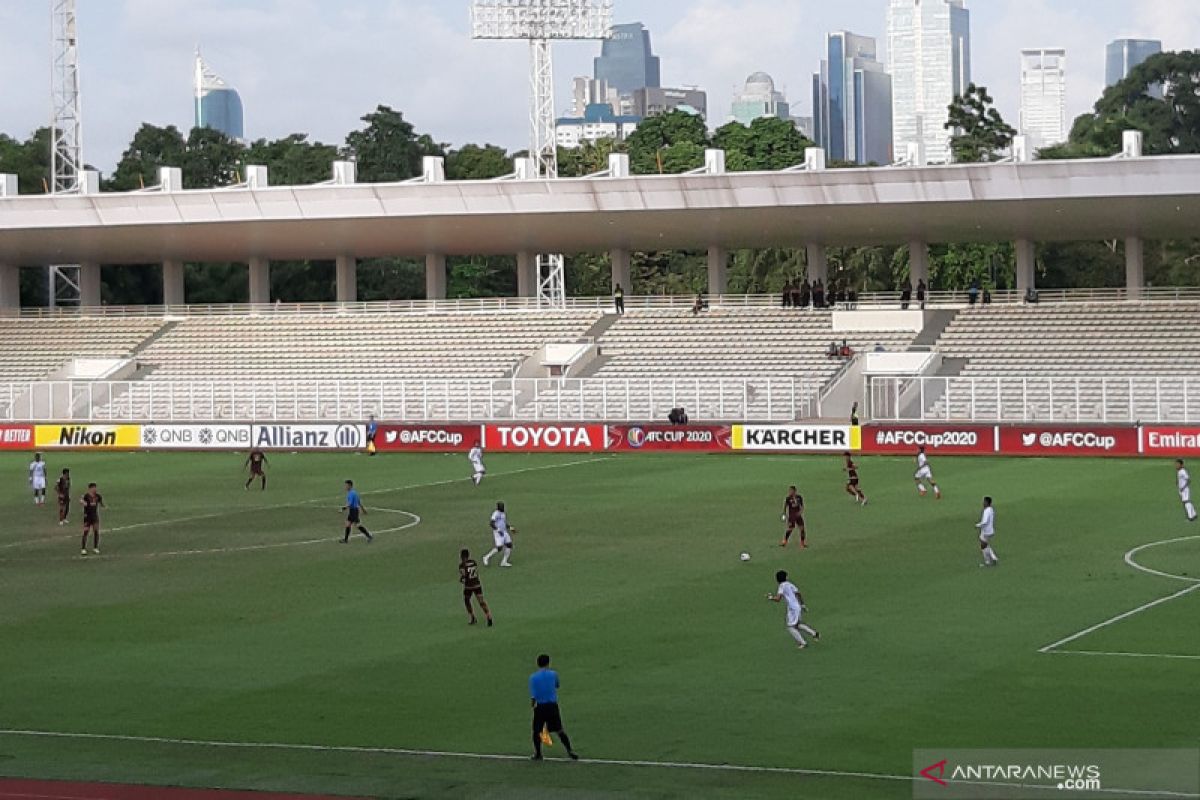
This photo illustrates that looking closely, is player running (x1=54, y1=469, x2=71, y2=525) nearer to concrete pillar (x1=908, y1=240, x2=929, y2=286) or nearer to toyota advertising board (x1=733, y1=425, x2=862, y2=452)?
toyota advertising board (x1=733, y1=425, x2=862, y2=452)

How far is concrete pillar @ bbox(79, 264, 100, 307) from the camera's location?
9350 cm

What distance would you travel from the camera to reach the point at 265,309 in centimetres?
8850

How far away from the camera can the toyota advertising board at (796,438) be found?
63438 mm

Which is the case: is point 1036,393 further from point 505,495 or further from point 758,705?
point 758,705

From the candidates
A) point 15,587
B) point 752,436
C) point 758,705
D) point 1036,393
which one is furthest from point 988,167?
point 758,705

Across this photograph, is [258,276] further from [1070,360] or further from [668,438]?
[1070,360]

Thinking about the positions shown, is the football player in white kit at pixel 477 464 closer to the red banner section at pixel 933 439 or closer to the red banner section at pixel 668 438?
the red banner section at pixel 668 438

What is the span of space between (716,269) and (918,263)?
974 cm

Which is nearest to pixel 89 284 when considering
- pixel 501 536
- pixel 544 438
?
pixel 544 438

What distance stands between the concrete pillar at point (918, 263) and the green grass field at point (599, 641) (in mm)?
31034

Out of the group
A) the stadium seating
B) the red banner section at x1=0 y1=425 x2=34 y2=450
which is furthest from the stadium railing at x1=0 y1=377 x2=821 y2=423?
the stadium seating

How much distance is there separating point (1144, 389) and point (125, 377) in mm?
42042

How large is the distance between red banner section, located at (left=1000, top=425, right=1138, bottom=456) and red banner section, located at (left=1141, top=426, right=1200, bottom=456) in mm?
343

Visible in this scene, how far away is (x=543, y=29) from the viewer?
95.4m
